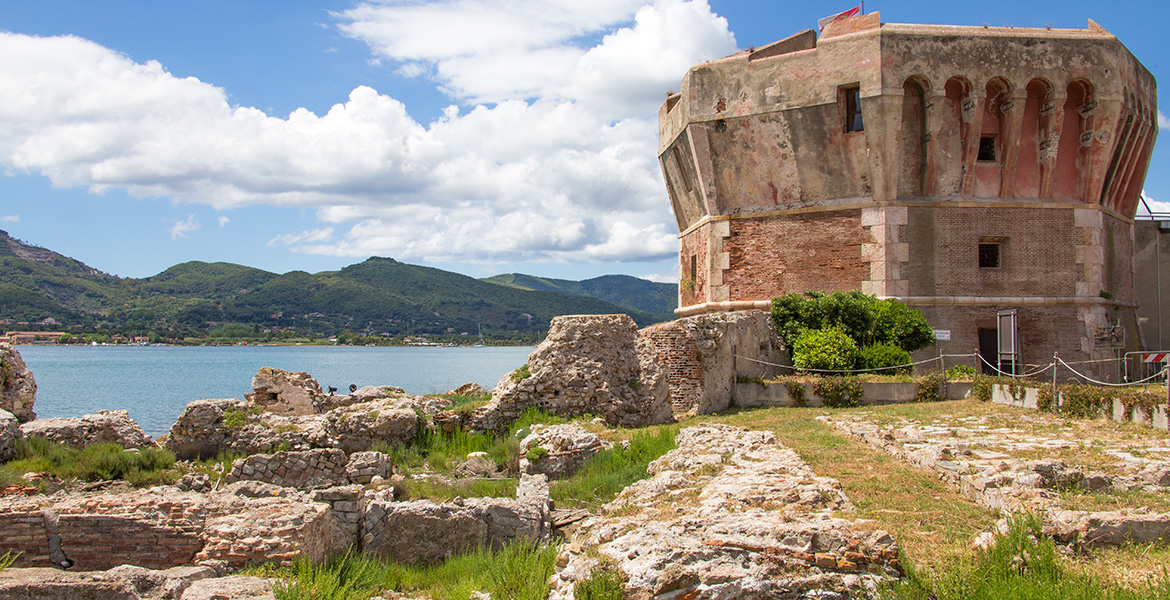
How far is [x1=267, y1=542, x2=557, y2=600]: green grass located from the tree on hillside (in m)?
13.2

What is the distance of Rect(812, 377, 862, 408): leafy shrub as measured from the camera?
53.8 ft

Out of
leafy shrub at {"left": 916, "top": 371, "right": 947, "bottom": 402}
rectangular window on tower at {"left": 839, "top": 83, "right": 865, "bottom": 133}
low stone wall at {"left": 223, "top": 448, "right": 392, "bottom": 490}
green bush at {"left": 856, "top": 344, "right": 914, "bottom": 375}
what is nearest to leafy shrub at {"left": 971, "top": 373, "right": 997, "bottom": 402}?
leafy shrub at {"left": 916, "top": 371, "right": 947, "bottom": 402}

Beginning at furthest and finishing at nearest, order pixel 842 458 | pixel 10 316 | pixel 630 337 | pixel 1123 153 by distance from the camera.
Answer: pixel 10 316, pixel 1123 153, pixel 630 337, pixel 842 458

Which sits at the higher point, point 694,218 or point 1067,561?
point 694,218

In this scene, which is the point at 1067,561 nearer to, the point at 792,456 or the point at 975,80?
the point at 792,456

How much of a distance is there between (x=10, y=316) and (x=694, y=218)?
91.6m

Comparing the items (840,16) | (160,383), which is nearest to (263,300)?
(160,383)

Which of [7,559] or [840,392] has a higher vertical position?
[840,392]

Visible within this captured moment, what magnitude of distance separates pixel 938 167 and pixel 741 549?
62.2 feet

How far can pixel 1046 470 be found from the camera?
7.22 meters

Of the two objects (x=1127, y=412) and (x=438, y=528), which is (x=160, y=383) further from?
(x=1127, y=412)

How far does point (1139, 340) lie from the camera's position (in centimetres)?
2420

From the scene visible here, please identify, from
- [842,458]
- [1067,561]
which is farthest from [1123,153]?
[1067,561]

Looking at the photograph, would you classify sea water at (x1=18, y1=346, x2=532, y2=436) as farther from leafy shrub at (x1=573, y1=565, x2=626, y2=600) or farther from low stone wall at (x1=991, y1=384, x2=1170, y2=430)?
leafy shrub at (x1=573, y1=565, x2=626, y2=600)
